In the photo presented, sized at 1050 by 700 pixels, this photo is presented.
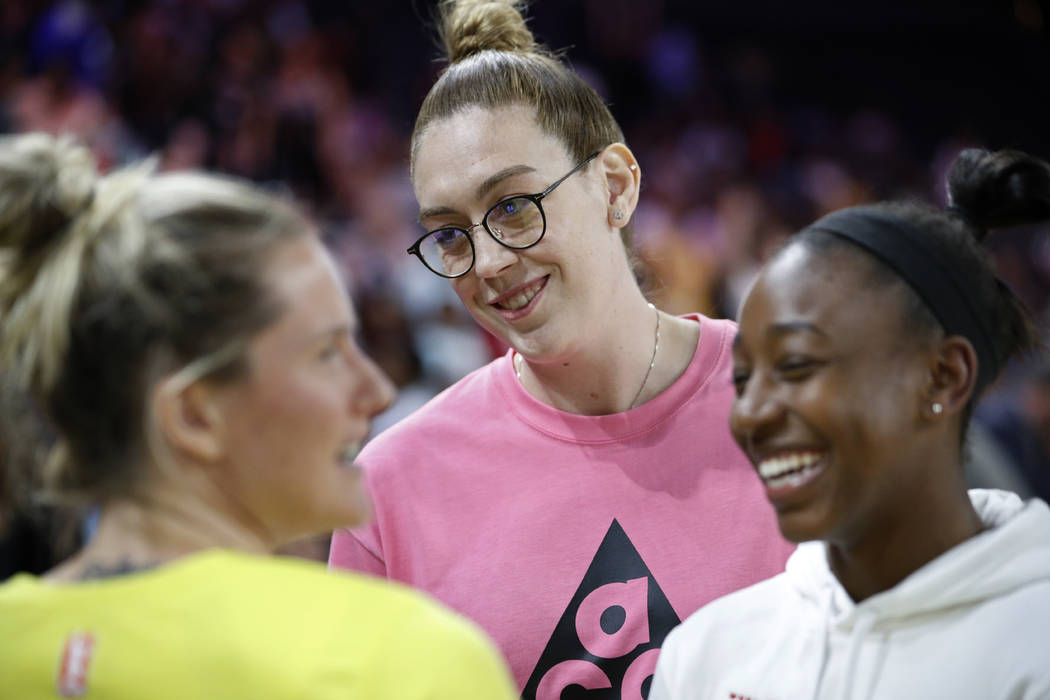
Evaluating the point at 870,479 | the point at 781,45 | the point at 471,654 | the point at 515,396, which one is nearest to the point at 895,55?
the point at 781,45

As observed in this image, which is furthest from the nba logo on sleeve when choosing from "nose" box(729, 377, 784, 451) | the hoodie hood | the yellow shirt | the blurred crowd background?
the blurred crowd background

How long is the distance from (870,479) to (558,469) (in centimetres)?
72

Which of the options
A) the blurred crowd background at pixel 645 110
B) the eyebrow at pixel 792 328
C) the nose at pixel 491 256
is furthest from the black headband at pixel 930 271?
the blurred crowd background at pixel 645 110

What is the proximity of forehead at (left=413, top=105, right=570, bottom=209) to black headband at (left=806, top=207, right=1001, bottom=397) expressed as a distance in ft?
2.34

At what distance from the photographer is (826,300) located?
148 cm

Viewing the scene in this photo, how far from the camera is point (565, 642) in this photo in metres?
1.95

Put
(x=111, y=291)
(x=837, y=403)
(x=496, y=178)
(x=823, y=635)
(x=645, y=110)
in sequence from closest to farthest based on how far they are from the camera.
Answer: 1. (x=111, y=291)
2. (x=837, y=403)
3. (x=823, y=635)
4. (x=496, y=178)
5. (x=645, y=110)

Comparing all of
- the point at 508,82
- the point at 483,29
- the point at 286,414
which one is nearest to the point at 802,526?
the point at 286,414

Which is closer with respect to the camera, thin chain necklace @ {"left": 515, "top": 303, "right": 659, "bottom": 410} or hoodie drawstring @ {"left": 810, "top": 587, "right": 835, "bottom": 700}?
hoodie drawstring @ {"left": 810, "top": 587, "right": 835, "bottom": 700}

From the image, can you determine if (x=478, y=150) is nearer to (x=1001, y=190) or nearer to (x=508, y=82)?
(x=508, y=82)

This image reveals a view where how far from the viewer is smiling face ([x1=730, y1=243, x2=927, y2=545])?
4.78 ft

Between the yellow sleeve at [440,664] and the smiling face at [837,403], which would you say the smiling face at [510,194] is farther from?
the yellow sleeve at [440,664]

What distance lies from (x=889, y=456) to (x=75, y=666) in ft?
3.16

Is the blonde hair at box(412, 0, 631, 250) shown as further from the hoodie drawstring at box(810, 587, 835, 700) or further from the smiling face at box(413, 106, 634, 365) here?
the hoodie drawstring at box(810, 587, 835, 700)
